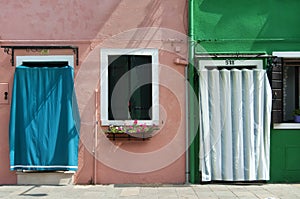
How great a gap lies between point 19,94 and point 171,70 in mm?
3365

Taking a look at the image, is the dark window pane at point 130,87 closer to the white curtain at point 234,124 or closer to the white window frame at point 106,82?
the white window frame at point 106,82

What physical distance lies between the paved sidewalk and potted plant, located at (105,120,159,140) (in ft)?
3.61

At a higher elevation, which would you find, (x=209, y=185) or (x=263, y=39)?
(x=263, y=39)

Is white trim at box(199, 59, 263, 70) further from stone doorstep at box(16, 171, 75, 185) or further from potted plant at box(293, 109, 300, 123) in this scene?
stone doorstep at box(16, 171, 75, 185)

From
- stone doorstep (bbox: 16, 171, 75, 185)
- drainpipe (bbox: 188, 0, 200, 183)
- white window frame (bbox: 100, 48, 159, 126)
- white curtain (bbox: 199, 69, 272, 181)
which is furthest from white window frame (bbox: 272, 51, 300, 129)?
stone doorstep (bbox: 16, 171, 75, 185)

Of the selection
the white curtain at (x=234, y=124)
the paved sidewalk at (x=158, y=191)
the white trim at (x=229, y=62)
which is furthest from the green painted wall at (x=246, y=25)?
the paved sidewalk at (x=158, y=191)

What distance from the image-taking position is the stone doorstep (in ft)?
26.0

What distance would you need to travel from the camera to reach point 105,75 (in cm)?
806

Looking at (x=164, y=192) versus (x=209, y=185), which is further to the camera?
(x=209, y=185)

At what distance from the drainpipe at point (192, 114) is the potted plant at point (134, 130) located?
2.66 feet

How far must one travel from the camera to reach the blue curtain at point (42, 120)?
7.82 meters

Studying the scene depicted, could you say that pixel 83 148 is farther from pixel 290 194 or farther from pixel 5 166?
pixel 290 194

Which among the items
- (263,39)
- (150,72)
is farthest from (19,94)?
(263,39)

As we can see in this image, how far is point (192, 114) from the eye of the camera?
803 centimetres
